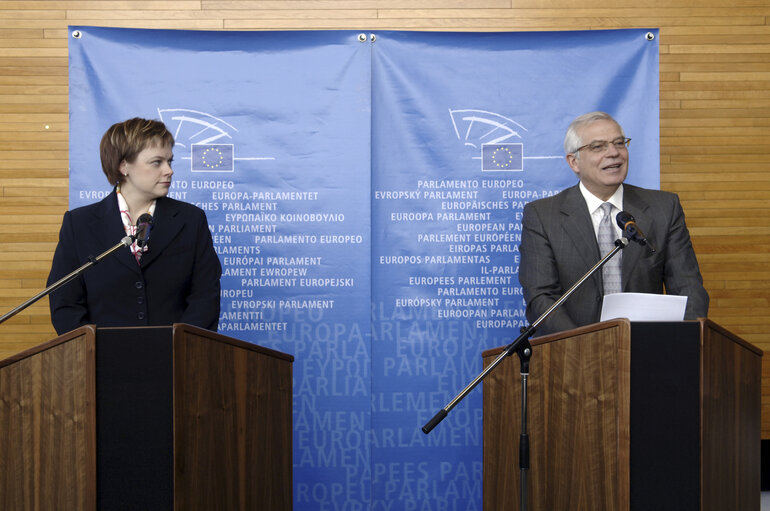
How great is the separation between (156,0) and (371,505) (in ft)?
9.66

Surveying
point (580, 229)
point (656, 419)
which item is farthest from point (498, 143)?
point (656, 419)

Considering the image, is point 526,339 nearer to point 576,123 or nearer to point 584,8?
point 576,123

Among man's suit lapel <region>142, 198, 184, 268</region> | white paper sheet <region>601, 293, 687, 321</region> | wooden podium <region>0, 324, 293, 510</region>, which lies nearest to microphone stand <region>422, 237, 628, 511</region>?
white paper sheet <region>601, 293, 687, 321</region>

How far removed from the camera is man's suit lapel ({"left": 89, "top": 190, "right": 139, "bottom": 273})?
9.66 ft

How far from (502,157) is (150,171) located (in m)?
1.82

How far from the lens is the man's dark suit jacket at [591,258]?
121 inches

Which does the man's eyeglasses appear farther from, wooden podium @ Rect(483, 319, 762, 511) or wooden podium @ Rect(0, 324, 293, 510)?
wooden podium @ Rect(0, 324, 293, 510)

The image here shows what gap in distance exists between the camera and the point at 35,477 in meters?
2.19

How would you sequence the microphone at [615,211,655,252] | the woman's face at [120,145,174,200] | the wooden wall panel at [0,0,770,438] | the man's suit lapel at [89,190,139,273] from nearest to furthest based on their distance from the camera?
the microphone at [615,211,655,252] → the man's suit lapel at [89,190,139,273] → the woman's face at [120,145,174,200] → the wooden wall panel at [0,0,770,438]

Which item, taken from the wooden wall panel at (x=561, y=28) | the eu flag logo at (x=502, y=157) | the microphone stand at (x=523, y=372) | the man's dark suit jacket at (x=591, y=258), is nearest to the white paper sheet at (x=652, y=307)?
the microphone stand at (x=523, y=372)

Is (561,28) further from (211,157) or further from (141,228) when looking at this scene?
(141,228)

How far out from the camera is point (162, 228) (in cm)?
304

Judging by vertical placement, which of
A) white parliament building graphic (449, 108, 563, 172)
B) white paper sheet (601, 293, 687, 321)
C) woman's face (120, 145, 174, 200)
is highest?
white parliament building graphic (449, 108, 563, 172)

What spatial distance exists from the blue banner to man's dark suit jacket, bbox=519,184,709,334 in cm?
77
